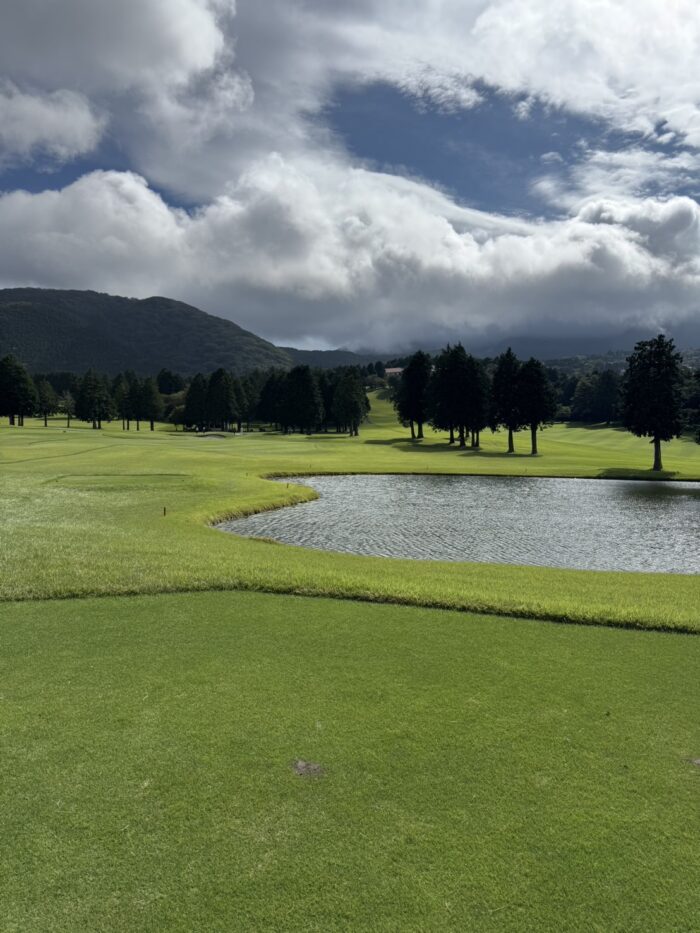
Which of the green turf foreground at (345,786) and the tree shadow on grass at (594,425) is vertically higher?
the tree shadow on grass at (594,425)

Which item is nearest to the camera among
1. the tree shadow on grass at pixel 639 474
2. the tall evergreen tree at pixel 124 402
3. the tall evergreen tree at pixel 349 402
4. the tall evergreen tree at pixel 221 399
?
the tree shadow on grass at pixel 639 474

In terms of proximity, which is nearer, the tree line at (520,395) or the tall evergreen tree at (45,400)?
the tree line at (520,395)

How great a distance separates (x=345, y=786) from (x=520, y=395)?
3308 inches

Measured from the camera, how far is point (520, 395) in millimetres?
86188

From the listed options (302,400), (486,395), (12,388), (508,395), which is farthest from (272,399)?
(508,395)

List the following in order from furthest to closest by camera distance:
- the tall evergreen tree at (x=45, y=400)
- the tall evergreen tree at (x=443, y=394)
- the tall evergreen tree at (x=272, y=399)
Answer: the tall evergreen tree at (x=45, y=400)
the tall evergreen tree at (x=272, y=399)
the tall evergreen tree at (x=443, y=394)

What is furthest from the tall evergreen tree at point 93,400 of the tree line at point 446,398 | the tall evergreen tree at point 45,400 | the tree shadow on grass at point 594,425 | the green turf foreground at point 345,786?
the green turf foreground at point 345,786

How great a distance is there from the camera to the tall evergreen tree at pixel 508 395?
8681 cm

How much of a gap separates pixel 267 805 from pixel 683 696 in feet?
23.8

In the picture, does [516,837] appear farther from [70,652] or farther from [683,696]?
[70,652]

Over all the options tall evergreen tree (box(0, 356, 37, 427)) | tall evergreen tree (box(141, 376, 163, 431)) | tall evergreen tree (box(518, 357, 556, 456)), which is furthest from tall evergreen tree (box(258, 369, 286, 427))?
tall evergreen tree (box(518, 357, 556, 456))

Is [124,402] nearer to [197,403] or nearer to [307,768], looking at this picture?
[197,403]

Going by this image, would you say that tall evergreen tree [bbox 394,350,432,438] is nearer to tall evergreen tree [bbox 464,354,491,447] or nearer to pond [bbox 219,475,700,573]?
tall evergreen tree [bbox 464,354,491,447]

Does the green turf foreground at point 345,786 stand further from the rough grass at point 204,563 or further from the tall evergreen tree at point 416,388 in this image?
the tall evergreen tree at point 416,388
